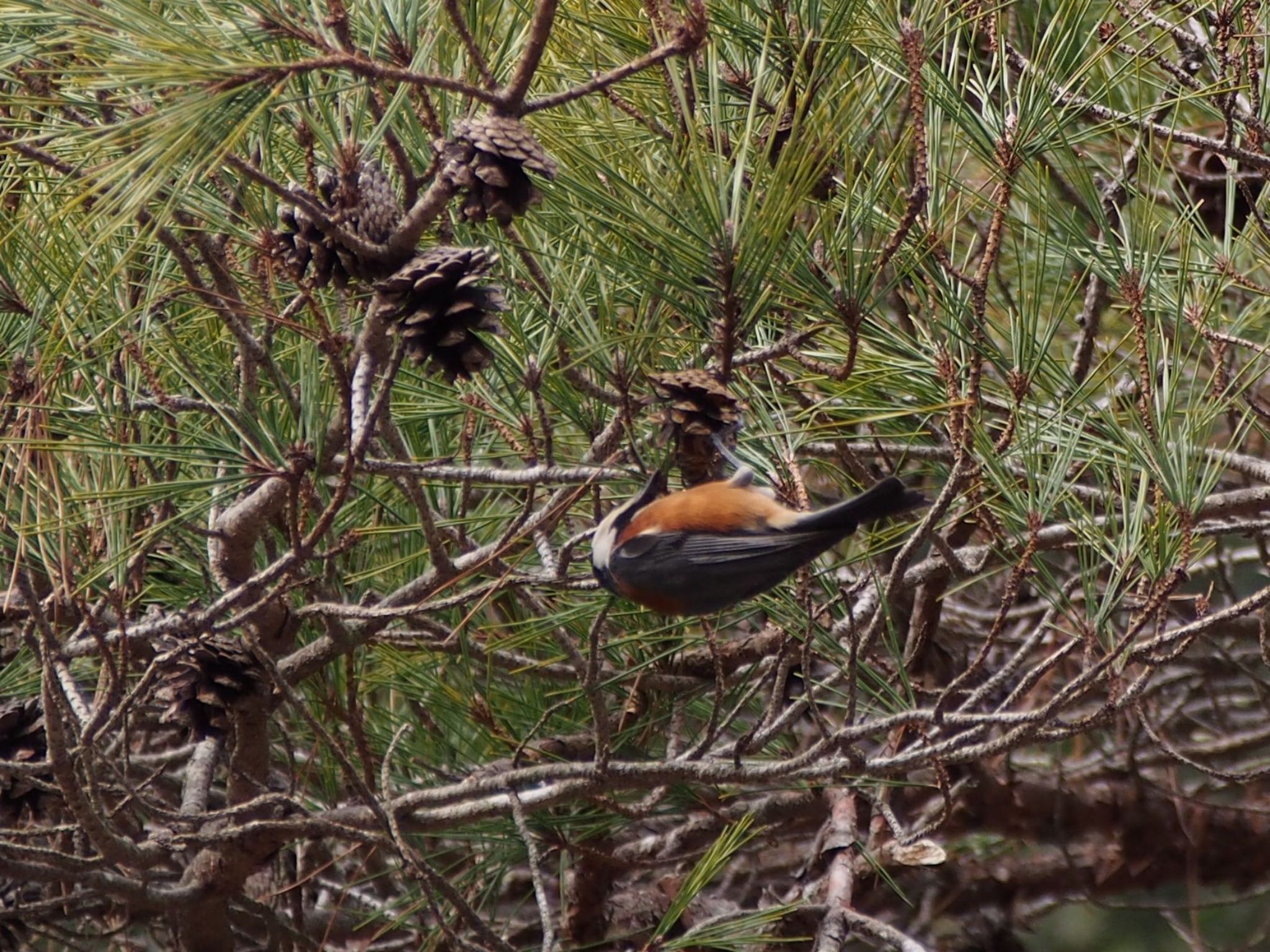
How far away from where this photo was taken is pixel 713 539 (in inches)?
52.5

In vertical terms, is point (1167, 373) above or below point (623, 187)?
below

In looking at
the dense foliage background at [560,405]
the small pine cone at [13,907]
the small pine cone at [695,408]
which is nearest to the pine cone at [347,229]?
the dense foliage background at [560,405]

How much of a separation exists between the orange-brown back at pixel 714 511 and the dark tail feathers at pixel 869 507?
102 mm

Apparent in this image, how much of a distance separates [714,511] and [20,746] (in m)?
0.99

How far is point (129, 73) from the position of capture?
38.5 inches

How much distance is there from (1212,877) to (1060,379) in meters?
1.31

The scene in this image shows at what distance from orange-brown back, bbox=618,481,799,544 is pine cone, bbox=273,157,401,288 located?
15.3 inches

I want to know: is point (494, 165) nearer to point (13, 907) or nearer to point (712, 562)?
point (712, 562)

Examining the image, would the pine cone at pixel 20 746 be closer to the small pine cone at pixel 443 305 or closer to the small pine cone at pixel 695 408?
the small pine cone at pixel 443 305

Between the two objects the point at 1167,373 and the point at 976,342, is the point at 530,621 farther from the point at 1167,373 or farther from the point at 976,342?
the point at 1167,373

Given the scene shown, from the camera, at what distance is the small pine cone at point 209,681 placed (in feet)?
5.11

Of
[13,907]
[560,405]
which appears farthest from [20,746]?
[560,405]

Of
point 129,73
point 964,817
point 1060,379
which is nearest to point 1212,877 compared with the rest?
point 964,817

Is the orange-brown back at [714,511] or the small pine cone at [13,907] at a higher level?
the orange-brown back at [714,511]
